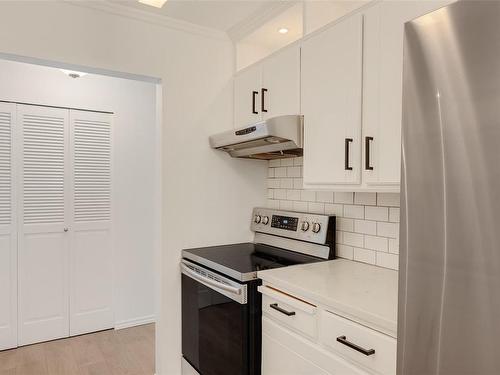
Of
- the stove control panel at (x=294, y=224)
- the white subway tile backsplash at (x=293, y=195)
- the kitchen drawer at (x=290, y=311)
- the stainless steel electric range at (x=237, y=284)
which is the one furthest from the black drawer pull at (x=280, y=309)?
the white subway tile backsplash at (x=293, y=195)

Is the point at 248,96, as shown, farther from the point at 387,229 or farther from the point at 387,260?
the point at 387,260

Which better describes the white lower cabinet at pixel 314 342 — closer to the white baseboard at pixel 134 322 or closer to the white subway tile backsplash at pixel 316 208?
the white subway tile backsplash at pixel 316 208

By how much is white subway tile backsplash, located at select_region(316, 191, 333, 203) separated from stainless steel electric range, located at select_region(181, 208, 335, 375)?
0.14 metres

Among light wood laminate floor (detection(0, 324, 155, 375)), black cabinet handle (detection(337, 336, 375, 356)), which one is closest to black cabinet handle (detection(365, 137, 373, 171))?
black cabinet handle (detection(337, 336, 375, 356))

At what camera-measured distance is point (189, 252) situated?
2285mm

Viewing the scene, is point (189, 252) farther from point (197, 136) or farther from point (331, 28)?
point (331, 28)

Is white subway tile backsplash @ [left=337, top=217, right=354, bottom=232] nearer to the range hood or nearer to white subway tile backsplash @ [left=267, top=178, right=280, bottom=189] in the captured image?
the range hood

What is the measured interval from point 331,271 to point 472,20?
132 cm

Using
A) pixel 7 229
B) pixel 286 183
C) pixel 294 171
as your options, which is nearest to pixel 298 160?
pixel 294 171

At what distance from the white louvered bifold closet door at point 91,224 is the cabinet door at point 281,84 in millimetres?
1650

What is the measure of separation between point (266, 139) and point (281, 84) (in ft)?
1.11

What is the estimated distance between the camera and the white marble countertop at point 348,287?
1.26 m

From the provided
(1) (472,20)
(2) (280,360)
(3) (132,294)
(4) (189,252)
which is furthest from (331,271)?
(3) (132,294)

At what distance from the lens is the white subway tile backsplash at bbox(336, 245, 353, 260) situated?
2.09 meters
